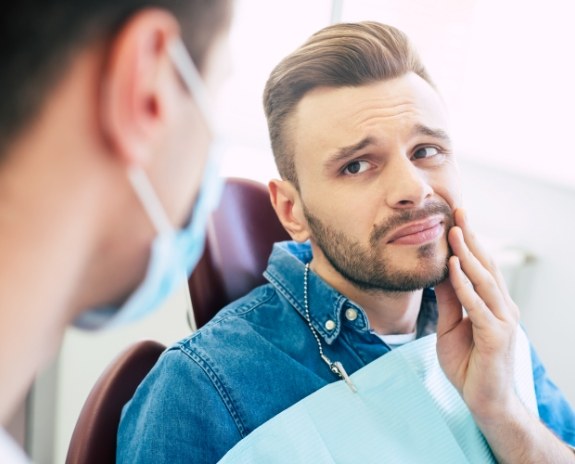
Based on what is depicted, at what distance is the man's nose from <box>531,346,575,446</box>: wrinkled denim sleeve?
0.48 m

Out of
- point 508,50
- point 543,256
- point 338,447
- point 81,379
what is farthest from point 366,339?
point 508,50

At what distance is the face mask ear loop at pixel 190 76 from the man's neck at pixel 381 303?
2.38ft

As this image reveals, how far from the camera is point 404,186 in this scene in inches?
40.3

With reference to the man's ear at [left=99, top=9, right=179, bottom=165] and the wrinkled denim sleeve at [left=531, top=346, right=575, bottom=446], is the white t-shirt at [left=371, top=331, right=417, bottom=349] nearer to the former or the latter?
the wrinkled denim sleeve at [left=531, top=346, right=575, bottom=446]

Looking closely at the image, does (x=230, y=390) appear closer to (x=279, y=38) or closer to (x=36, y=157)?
(x=36, y=157)

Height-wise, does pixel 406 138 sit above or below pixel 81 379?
above

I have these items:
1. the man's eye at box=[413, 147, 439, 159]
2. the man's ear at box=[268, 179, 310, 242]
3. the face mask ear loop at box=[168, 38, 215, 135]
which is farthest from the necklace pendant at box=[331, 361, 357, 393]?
the face mask ear loop at box=[168, 38, 215, 135]

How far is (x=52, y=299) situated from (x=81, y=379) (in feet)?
4.31

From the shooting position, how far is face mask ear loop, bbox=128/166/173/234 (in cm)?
43

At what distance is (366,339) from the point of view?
1.11 meters

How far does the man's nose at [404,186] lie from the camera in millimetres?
1020

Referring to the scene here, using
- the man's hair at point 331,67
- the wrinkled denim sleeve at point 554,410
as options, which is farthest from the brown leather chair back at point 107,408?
the wrinkled denim sleeve at point 554,410

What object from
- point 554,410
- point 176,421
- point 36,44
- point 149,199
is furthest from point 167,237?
point 554,410

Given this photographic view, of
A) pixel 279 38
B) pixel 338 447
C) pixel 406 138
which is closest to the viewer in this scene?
pixel 338 447
